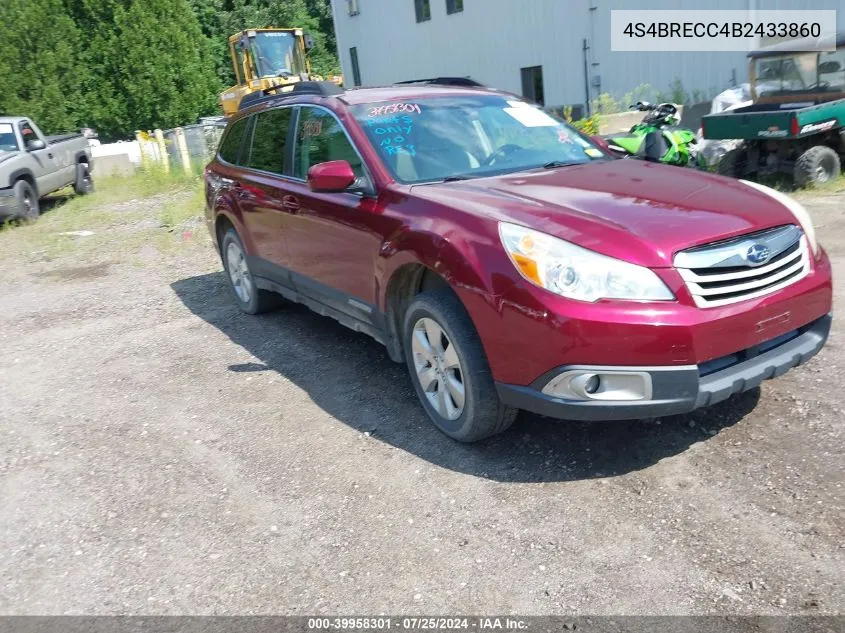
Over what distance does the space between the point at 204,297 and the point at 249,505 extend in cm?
440

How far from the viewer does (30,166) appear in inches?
526

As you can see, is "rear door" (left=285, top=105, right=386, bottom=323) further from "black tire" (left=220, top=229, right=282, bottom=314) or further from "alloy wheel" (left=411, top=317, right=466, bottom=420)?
"black tire" (left=220, top=229, right=282, bottom=314)

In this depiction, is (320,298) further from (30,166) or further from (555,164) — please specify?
(30,166)

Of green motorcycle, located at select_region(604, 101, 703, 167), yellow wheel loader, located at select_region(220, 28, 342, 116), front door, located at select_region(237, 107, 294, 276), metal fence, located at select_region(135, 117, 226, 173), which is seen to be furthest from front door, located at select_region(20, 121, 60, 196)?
green motorcycle, located at select_region(604, 101, 703, 167)

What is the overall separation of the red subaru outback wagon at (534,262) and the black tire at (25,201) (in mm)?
9488

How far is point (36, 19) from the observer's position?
1086 inches

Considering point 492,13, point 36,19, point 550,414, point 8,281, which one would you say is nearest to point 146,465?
point 550,414

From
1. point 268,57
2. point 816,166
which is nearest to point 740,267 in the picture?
point 816,166

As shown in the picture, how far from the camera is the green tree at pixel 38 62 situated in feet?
89.5

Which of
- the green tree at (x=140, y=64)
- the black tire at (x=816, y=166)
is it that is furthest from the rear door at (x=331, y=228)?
the green tree at (x=140, y=64)

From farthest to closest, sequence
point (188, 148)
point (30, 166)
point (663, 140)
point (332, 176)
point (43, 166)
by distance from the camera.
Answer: point (188, 148)
point (43, 166)
point (30, 166)
point (663, 140)
point (332, 176)

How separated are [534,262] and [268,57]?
21.7 metres

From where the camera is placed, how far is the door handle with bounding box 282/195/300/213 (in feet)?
16.7

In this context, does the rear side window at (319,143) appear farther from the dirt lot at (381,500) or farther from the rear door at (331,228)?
the dirt lot at (381,500)
